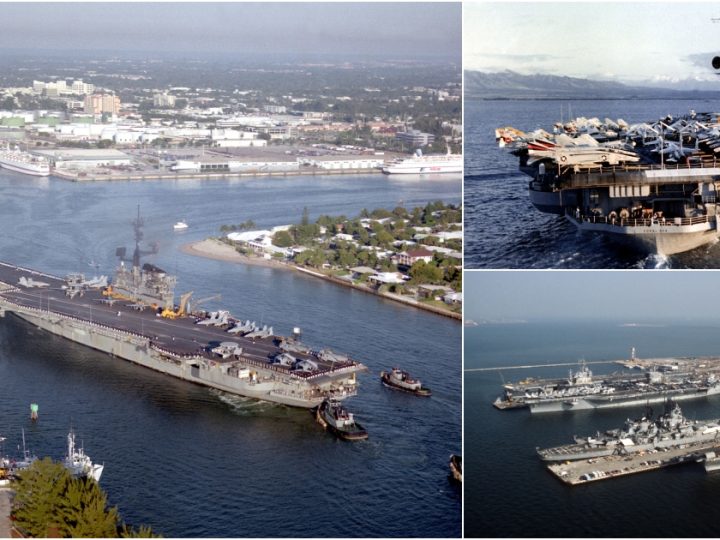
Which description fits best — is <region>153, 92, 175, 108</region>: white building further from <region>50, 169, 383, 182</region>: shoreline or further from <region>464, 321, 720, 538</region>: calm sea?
<region>464, 321, 720, 538</region>: calm sea

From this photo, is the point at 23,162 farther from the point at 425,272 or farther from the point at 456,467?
the point at 456,467

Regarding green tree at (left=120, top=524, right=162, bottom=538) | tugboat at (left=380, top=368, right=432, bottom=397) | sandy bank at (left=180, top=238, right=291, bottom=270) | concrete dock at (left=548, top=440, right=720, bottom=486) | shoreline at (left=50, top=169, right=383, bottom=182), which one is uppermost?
shoreline at (left=50, top=169, right=383, bottom=182)

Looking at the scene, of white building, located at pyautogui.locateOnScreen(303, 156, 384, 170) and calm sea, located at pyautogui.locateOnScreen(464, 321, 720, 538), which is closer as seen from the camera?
calm sea, located at pyautogui.locateOnScreen(464, 321, 720, 538)

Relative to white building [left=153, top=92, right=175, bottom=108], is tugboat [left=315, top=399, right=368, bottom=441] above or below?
below

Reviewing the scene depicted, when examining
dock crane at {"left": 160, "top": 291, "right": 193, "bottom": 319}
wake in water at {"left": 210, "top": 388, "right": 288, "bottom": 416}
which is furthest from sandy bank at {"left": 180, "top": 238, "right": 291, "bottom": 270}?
wake in water at {"left": 210, "top": 388, "right": 288, "bottom": 416}

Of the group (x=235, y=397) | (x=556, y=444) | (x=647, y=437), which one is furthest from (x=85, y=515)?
(x=647, y=437)

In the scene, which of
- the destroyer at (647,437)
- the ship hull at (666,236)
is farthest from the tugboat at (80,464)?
the ship hull at (666,236)

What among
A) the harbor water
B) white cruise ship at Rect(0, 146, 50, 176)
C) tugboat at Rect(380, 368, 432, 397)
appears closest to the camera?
the harbor water

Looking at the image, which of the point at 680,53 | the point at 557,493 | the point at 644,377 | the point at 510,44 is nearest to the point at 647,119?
the point at 680,53
